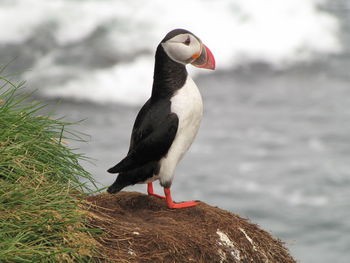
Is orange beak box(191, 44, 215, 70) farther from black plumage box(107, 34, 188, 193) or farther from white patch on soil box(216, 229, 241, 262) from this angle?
white patch on soil box(216, 229, 241, 262)

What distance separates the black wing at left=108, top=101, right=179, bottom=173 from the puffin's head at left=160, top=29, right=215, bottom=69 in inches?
20.2

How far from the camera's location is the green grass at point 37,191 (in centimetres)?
560

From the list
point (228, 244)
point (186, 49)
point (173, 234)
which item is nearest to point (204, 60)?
point (186, 49)

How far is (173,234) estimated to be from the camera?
6383 mm

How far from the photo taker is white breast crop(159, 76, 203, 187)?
6.48 m

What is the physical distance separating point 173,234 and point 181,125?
3.59 ft

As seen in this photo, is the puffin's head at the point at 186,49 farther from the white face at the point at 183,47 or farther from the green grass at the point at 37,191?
the green grass at the point at 37,191

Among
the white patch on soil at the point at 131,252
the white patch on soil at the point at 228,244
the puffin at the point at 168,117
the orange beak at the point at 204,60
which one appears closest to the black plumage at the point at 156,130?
the puffin at the point at 168,117

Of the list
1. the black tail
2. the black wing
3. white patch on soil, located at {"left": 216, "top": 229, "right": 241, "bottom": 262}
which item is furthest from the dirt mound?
the black wing

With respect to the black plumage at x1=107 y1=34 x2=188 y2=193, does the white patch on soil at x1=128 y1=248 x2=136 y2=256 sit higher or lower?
lower

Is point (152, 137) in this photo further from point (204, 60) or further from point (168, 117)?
point (204, 60)

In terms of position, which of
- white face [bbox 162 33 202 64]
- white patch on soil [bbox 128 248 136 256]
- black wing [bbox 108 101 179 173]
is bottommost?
white patch on soil [bbox 128 248 136 256]

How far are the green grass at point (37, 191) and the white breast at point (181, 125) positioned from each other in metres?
0.93

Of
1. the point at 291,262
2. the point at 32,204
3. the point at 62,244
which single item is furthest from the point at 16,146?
the point at 291,262
